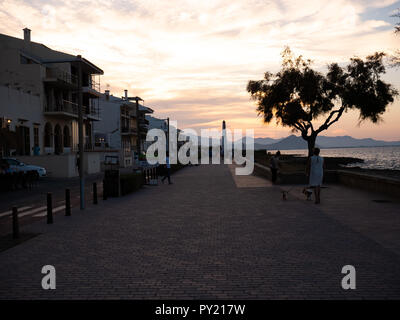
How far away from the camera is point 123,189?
54.4ft

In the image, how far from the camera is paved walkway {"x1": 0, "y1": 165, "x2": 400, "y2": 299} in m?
4.79

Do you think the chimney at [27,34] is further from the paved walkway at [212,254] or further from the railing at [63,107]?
the paved walkway at [212,254]

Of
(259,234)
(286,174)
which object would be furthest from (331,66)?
(259,234)

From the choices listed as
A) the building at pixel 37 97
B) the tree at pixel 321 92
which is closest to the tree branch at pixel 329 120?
the tree at pixel 321 92

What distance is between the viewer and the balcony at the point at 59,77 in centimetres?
3366

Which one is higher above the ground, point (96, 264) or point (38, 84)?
point (38, 84)

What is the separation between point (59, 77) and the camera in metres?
35.6

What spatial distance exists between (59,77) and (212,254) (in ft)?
109

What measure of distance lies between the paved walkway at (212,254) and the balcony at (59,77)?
84.4 feet

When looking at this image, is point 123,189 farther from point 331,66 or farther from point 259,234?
point 331,66

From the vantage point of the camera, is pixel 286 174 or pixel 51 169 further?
pixel 51 169

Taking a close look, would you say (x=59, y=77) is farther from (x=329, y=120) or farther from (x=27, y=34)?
(x=329, y=120)
